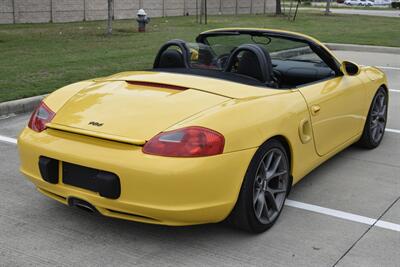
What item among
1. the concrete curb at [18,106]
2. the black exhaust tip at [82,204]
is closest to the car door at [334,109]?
the black exhaust tip at [82,204]

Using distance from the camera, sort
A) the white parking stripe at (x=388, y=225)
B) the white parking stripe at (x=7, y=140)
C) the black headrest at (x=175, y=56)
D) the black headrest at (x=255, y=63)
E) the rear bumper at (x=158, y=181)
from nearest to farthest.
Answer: the rear bumper at (x=158, y=181), the white parking stripe at (x=388, y=225), the black headrest at (x=255, y=63), the black headrest at (x=175, y=56), the white parking stripe at (x=7, y=140)

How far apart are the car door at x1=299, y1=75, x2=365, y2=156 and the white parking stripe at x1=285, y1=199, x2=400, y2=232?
0.47 metres

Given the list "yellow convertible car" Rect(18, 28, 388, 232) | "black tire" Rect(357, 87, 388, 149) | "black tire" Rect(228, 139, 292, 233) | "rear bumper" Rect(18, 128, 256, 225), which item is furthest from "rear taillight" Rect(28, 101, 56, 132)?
"black tire" Rect(357, 87, 388, 149)

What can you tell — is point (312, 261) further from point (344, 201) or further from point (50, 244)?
point (50, 244)

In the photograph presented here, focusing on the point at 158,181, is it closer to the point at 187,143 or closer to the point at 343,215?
the point at 187,143

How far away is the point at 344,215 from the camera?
13.3 feet

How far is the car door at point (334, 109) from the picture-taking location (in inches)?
169

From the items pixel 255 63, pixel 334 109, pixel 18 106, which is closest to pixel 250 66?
pixel 255 63

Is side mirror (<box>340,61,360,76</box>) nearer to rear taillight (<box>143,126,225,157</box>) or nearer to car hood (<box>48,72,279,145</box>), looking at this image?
car hood (<box>48,72,279,145</box>)

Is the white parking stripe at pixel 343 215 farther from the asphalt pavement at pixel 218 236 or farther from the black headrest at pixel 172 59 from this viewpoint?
the black headrest at pixel 172 59

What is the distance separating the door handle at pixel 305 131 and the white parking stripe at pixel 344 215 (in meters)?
0.53

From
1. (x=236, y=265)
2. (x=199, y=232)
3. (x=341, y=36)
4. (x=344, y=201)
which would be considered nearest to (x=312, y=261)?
(x=236, y=265)

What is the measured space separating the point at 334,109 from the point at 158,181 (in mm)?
2081

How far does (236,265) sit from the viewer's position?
3270 millimetres
